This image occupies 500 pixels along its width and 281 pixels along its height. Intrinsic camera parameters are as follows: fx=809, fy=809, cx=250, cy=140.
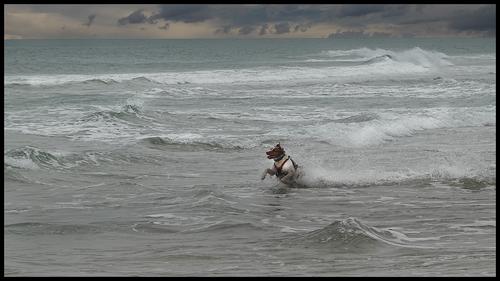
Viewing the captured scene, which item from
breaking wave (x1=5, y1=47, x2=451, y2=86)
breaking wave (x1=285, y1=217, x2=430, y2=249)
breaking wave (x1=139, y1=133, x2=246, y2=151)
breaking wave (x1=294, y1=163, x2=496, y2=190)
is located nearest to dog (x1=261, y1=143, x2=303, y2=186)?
breaking wave (x1=294, y1=163, x2=496, y2=190)

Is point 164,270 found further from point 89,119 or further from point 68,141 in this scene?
point 89,119

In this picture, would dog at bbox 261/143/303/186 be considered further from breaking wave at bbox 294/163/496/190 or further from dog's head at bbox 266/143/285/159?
breaking wave at bbox 294/163/496/190

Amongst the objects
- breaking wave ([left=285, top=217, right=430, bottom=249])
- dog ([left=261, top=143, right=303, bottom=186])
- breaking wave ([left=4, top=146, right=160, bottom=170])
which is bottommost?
breaking wave ([left=285, top=217, right=430, bottom=249])

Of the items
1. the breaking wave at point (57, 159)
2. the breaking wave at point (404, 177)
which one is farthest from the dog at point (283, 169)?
the breaking wave at point (57, 159)

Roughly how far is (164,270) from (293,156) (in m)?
9.72

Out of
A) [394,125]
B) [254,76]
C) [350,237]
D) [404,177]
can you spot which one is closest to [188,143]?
[394,125]

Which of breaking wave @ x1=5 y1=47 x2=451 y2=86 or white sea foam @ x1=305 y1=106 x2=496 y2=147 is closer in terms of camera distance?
white sea foam @ x1=305 y1=106 x2=496 y2=147

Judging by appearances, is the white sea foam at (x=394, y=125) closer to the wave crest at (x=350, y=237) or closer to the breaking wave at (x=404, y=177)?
the breaking wave at (x=404, y=177)

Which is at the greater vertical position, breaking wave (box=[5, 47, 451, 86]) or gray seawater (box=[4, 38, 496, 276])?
breaking wave (box=[5, 47, 451, 86])

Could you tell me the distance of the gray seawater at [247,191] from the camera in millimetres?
9180

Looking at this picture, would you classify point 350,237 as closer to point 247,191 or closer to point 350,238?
point 350,238

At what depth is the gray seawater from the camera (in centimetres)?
918

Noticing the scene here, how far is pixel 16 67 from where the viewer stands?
65375 mm

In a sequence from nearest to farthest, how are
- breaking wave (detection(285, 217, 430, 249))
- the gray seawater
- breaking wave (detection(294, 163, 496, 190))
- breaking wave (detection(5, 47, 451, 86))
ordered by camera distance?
1. the gray seawater
2. breaking wave (detection(285, 217, 430, 249))
3. breaking wave (detection(294, 163, 496, 190))
4. breaking wave (detection(5, 47, 451, 86))
